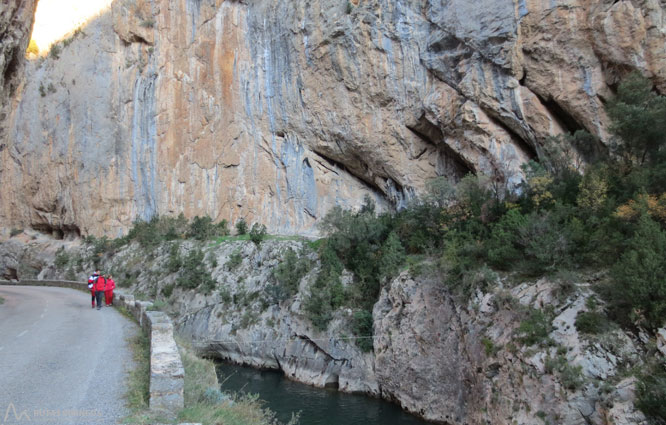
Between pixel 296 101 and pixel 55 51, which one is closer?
pixel 296 101

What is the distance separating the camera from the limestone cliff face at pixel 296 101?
869 inches

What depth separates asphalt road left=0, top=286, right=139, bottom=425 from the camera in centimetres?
588

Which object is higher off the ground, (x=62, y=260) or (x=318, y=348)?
(x=62, y=260)

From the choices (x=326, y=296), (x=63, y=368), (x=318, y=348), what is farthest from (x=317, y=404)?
(x=63, y=368)

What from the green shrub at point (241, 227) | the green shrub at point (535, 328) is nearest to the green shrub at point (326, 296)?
the green shrub at point (535, 328)

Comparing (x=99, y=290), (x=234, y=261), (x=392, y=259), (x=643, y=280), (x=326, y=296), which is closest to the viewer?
(x=643, y=280)

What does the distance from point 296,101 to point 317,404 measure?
2046cm

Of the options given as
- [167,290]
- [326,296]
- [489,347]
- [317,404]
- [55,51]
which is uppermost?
[55,51]

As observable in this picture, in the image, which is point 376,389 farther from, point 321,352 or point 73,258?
point 73,258

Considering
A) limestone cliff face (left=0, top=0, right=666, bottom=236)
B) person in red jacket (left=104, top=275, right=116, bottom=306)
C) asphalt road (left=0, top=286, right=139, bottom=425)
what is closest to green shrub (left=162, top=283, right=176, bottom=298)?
limestone cliff face (left=0, top=0, right=666, bottom=236)

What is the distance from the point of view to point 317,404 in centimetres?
1655

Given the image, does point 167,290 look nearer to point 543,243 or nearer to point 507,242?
point 507,242

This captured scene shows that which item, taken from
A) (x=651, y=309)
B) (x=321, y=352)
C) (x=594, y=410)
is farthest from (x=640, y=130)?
(x=321, y=352)

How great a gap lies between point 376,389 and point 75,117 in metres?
32.7
